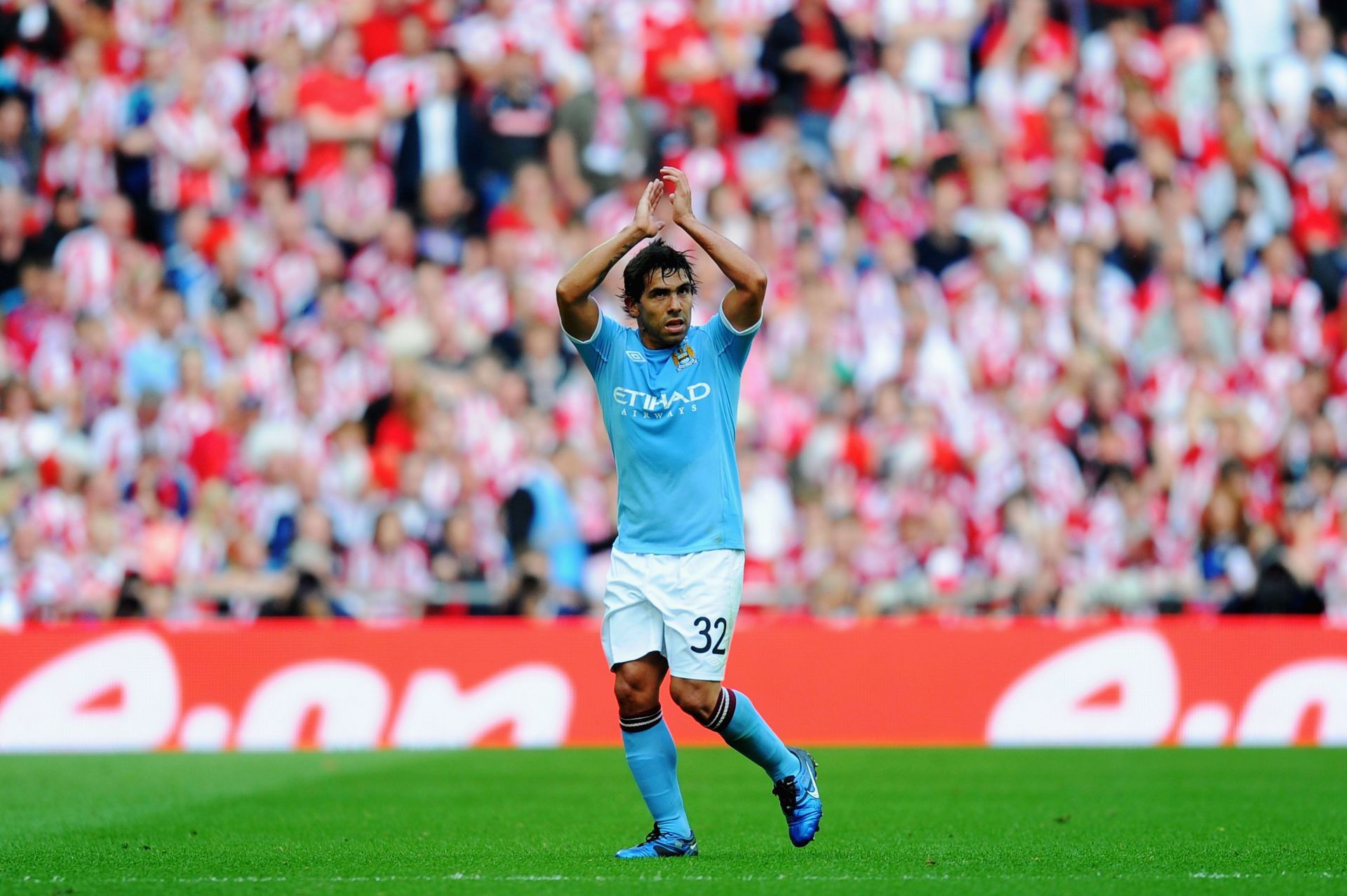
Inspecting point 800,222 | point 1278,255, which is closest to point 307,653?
point 800,222

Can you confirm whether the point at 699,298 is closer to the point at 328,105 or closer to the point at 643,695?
the point at 328,105

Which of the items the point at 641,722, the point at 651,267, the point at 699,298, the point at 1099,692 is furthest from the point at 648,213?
the point at 699,298

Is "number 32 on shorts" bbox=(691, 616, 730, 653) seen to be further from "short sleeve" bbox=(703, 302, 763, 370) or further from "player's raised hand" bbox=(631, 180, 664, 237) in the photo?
"player's raised hand" bbox=(631, 180, 664, 237)

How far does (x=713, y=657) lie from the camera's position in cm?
727

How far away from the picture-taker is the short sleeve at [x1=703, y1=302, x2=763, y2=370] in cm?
751

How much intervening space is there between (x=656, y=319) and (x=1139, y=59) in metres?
13.4

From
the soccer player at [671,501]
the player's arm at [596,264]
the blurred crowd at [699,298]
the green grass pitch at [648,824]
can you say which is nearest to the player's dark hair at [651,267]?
the soccer player at [671,501]

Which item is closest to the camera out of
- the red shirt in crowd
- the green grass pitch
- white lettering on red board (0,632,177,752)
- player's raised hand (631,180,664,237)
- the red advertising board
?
the green grass pitch

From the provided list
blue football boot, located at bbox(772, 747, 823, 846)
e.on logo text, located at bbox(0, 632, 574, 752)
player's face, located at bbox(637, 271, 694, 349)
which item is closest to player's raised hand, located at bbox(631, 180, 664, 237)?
player's face, located at bbox(637, 271, 694, 349)

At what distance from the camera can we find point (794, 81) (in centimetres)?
1917

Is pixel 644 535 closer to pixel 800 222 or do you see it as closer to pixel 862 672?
pixel 862 672

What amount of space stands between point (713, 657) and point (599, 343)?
1.30 metres

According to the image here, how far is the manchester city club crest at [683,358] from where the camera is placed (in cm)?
746

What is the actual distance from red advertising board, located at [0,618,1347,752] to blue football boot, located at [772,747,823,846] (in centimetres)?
620
